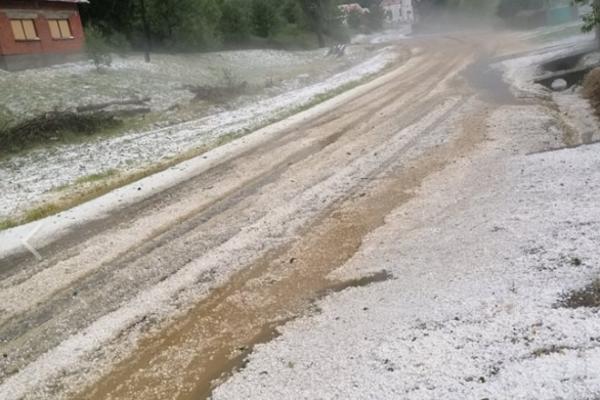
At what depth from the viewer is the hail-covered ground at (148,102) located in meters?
11.7

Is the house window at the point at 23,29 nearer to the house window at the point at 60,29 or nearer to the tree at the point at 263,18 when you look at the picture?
the house window at the point at 60,29

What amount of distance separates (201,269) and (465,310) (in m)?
3.13

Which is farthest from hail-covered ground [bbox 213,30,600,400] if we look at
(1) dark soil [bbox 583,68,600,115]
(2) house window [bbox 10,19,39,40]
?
(2) house window [bbox 10,19,39,40]

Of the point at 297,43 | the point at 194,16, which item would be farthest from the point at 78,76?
the point at 297,43

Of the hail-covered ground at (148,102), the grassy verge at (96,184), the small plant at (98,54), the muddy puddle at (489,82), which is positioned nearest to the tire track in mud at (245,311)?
the grassy verge at (96,184)

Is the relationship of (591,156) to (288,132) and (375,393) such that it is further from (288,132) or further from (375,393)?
(288,132)

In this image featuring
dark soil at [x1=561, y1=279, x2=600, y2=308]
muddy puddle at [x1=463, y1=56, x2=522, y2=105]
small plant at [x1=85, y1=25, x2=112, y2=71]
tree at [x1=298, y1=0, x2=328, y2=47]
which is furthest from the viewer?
tree at [x1=298, y1=0, x2=328, y2=47]

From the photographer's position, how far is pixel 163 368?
4480 mm

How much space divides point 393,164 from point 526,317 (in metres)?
5.38

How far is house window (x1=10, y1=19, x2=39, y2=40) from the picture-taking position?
23.0 meters

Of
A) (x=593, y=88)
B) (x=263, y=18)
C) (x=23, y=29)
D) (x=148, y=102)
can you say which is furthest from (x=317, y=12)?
(x=593, y=88)

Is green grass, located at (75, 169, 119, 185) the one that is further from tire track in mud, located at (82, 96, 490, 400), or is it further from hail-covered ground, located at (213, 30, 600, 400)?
hail-covered ground, located at (213, 30, 600, 400)

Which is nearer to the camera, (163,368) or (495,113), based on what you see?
(163,368)

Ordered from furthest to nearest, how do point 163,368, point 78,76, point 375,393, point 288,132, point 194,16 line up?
point 194,16 < point 78,76 < point 288,132 < point 163,368 < point 375,393
